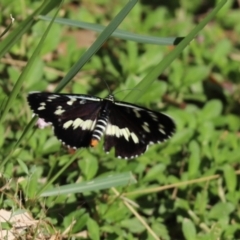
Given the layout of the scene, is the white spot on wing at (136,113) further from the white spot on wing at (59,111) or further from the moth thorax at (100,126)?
the white spot on wing at (59,111)

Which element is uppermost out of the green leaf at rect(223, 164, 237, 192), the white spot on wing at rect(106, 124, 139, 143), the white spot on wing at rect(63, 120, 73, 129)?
the white spot on wing at rect(63, 120, 73, 129)

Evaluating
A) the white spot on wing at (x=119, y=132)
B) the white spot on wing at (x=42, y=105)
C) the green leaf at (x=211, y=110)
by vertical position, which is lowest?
the white spot on wing at (x=119, y=132)

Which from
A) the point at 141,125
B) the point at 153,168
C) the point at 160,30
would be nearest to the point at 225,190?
the point at 153,168

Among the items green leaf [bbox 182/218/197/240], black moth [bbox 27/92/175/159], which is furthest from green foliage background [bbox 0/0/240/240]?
black moth [bbox 27/92/175/159]

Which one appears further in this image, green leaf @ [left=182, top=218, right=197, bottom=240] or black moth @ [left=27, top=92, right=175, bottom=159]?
green leaf @ [left=182, top=218, right=197, bottom=240]

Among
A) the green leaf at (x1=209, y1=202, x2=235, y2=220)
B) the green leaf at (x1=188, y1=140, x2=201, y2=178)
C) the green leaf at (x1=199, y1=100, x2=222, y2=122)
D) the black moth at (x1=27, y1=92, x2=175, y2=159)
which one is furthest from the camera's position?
the green leaf at (x1=199, y1=100, x2=222, y2=122)

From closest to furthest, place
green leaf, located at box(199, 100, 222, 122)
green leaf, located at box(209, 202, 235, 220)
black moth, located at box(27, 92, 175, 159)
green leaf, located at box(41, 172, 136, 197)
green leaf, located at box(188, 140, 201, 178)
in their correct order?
1. green leaf, located at box(41, 172, 136, 197)
2. black moth, located at box(27, 92, 175, 159)
3. green leaf, located at box(209, 202, 235, 220)
4. green leaf, located at box(188, 140, 201, 178)
5. green leaf, located at box(199, 100, 222, 122)

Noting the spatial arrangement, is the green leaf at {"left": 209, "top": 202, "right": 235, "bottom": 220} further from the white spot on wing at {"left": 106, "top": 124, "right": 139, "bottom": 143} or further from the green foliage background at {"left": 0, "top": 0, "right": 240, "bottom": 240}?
the white spot on wing at {"left": 106, "top": 124, "right": 139, "bottom": 143}

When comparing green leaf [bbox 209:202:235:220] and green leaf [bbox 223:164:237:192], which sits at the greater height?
green leaf [bbox 223:164:237:192]

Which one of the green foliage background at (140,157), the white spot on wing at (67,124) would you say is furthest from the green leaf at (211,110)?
the white spot on wing at (67,124)
